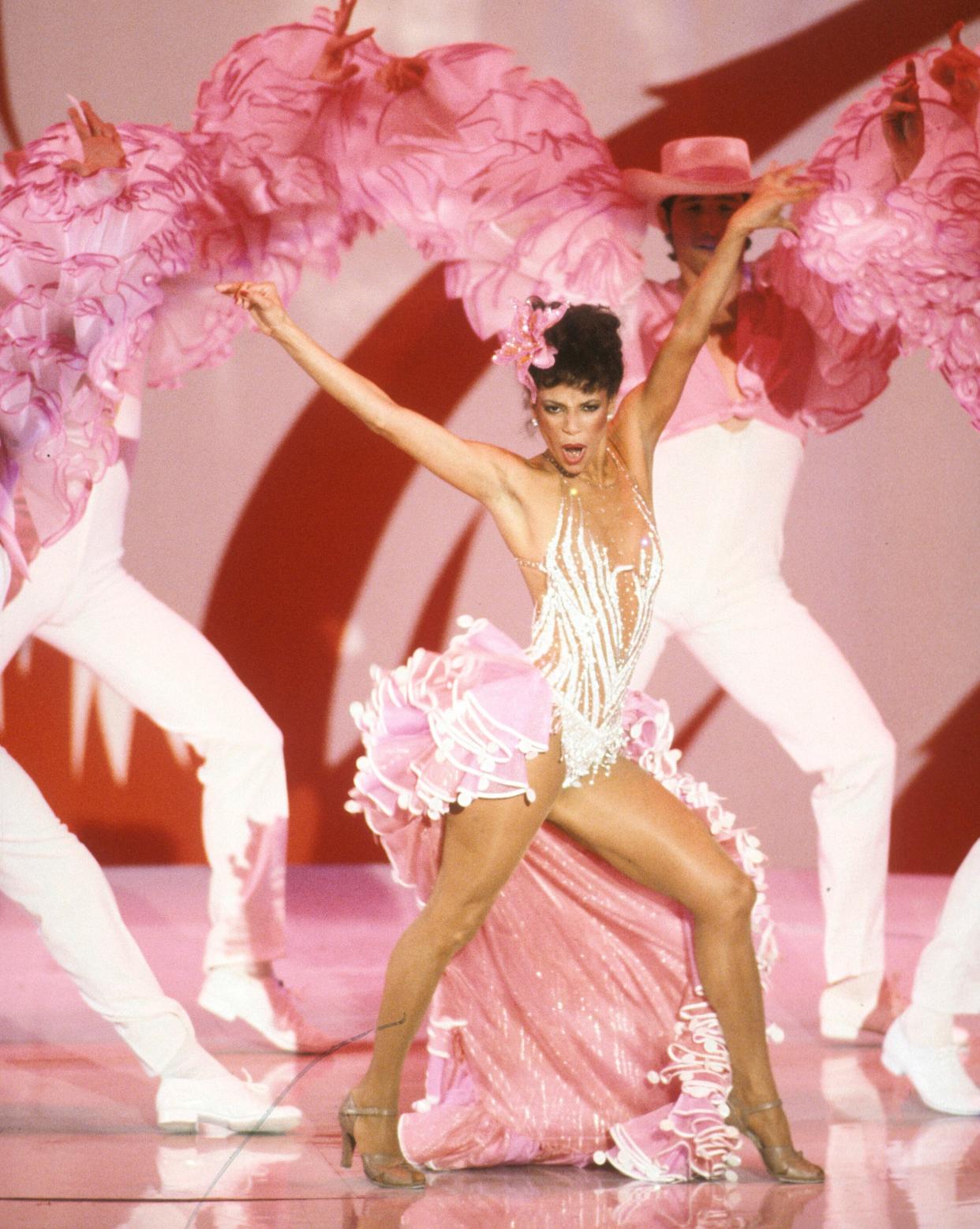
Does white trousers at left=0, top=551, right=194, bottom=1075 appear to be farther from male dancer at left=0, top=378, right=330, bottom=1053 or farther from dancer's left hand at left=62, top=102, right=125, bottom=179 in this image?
dancer's left hand at left=62, top=102, right=125, bottom=179

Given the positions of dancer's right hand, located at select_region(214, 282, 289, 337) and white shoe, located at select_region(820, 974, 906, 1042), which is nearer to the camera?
dancer's right hand, located at select_region(214, 282, 289, 337)

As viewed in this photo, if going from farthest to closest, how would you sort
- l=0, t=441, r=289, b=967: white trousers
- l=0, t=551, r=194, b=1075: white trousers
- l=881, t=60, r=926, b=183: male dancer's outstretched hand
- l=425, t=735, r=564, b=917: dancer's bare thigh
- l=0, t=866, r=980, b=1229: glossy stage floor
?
l=881, t=60, r=926, b=183: male dancer's outstretched hand → l=0, t=441, r=289, b=967: white trousers → l=0, t=551, r=194, b=1075: white trousers → l=425, t=735, r=564, b=917: dancer's bare thigh → l=0, t=866, r=980, b=1229: glossy stage floor

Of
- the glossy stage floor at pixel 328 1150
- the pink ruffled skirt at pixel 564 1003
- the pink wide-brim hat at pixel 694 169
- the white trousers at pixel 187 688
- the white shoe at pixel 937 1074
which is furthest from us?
the pink wide-brim hat at pixel 694 169

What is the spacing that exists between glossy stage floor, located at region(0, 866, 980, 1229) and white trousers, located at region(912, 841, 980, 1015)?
255 mm

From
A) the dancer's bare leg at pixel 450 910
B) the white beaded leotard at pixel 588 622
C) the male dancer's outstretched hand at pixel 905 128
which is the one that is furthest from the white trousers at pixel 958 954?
the male dancer's outstretched hand at pixel 905 128

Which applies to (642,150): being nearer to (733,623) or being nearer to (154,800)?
(733,623)

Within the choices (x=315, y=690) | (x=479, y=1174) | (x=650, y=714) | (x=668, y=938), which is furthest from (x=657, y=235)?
(x=479, y=1174)

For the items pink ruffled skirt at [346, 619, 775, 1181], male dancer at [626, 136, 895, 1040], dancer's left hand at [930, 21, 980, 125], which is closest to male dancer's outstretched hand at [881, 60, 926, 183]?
dancer's left hand at [930, 21, 980, 125]

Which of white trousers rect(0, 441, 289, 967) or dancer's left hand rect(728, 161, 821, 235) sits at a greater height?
dancer's left hand rect(728, 161, 821, 235)

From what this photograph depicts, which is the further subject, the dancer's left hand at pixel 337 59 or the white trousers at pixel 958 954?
the dancer's left hand at pixel 337 59

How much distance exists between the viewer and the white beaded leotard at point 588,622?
3.37 meters

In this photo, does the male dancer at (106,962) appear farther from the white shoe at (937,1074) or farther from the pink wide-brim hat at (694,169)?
the pink wide-brim hat at (694,169)

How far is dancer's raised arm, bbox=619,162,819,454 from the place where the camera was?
344 centimetres

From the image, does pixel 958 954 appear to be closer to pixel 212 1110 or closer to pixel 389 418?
pixel 212 1110
